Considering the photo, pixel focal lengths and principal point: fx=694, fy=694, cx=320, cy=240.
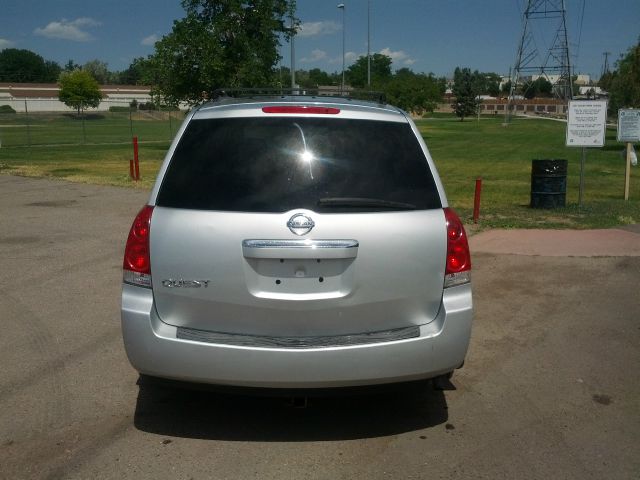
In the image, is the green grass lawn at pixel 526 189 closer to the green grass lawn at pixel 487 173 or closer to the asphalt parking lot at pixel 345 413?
the green grass lawn at pixel 487 173

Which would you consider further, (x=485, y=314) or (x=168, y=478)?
(x=485, y=314)

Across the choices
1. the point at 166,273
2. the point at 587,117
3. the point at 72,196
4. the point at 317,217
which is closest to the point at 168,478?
the point at 166,273

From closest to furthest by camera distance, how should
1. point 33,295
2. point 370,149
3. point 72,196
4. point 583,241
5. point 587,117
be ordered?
point 370,149, point 33,295, point 583,241, point 587,117, point 72,196

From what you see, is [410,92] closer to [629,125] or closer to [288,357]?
[629,125]

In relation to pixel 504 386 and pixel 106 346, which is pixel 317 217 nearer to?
pixel 504 386

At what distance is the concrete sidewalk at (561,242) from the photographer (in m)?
9.50

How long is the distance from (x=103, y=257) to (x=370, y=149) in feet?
19.7

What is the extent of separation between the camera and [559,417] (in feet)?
14.6

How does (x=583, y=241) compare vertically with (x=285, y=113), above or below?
below

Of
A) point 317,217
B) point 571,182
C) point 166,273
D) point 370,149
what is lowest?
point 571,182

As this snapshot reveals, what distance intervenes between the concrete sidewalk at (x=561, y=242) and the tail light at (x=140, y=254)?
649cm

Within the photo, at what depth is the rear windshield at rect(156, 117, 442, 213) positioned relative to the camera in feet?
12.4

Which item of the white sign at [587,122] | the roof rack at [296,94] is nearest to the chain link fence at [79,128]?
the white sign at [587,122]

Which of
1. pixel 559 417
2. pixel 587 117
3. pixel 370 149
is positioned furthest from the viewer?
pixel 587 117
